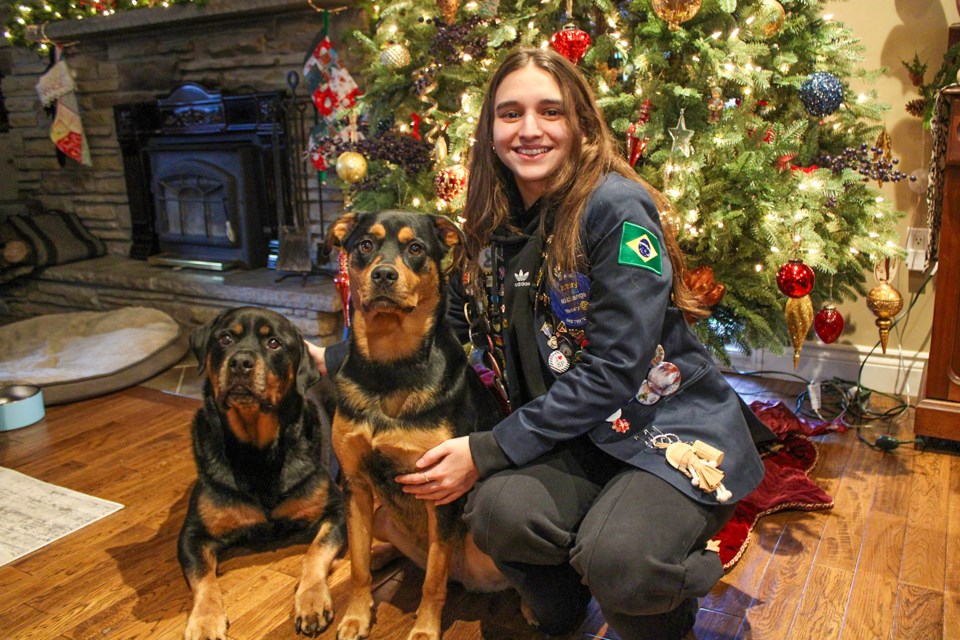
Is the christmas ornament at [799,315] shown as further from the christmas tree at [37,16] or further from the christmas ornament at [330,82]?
the christmas tree at [37,16]

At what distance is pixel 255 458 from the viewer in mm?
2043

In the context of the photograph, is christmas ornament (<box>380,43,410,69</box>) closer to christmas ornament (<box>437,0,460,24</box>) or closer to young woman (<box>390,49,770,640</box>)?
christmas ornament (<box>437,0,460,24</box>)

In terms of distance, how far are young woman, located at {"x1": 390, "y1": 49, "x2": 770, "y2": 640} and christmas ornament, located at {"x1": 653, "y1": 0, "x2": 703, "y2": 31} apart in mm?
822

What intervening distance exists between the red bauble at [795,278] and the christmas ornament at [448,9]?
1.48m

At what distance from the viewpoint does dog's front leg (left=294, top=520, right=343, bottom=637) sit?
5.84 feet

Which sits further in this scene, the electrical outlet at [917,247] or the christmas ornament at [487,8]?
the electrical outlet at [917,247]

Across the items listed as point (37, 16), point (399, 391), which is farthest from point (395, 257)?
point (37, 16)

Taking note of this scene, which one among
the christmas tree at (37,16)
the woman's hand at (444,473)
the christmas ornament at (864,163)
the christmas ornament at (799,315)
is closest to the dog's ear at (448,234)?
the woman's hand at (444,473)

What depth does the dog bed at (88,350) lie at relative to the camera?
347 centimetres

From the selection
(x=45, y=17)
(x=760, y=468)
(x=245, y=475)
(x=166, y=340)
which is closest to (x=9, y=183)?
(x=45, y=17)

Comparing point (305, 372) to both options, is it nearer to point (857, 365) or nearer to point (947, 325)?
point (947, 325)

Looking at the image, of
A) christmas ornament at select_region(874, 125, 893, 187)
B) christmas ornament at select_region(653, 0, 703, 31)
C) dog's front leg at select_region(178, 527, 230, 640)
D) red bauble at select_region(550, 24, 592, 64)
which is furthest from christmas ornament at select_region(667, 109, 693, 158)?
dog's front leg at select_region(178, 527, 230, 640)

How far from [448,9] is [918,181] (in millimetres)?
2015

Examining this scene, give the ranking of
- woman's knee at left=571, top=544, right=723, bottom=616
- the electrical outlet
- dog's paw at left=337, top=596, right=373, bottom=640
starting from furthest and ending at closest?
the electrical outlet, dog's paw at left=337, top=596, right=373, bottom=640, woman's knee at left=571, top=544, right=723, bottom=616
